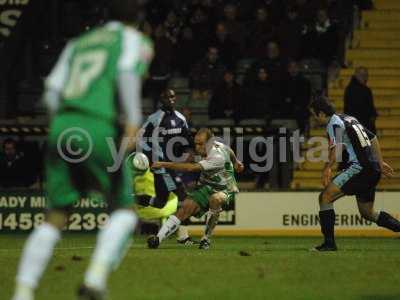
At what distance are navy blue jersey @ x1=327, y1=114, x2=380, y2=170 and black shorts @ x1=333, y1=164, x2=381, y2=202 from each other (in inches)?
2.8

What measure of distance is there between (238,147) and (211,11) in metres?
3.46

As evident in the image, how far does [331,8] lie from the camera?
81.4 ft

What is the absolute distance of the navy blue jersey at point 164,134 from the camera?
18297mm

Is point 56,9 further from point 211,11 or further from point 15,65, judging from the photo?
point 211,11

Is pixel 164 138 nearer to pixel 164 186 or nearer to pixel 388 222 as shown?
pixel 164 186

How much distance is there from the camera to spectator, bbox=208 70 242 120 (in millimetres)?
21609

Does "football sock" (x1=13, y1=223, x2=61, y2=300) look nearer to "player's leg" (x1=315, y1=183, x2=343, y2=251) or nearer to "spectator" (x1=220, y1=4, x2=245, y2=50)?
"player's leg" (x1=315, y1=183, x2=343, y2=251)

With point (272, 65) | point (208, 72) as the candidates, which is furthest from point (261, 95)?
point (208, 72)

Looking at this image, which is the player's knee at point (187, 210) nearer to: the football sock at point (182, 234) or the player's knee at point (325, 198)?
the football sock at point (182, 234)

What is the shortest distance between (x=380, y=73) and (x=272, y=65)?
3.76 meters

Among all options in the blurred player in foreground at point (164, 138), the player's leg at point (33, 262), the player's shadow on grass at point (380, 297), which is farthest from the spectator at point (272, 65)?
the player's leg at point (33, 262)

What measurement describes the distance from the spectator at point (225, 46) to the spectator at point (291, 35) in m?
0.98

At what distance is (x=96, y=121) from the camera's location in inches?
311

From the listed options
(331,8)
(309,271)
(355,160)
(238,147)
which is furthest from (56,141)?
(331,8)
